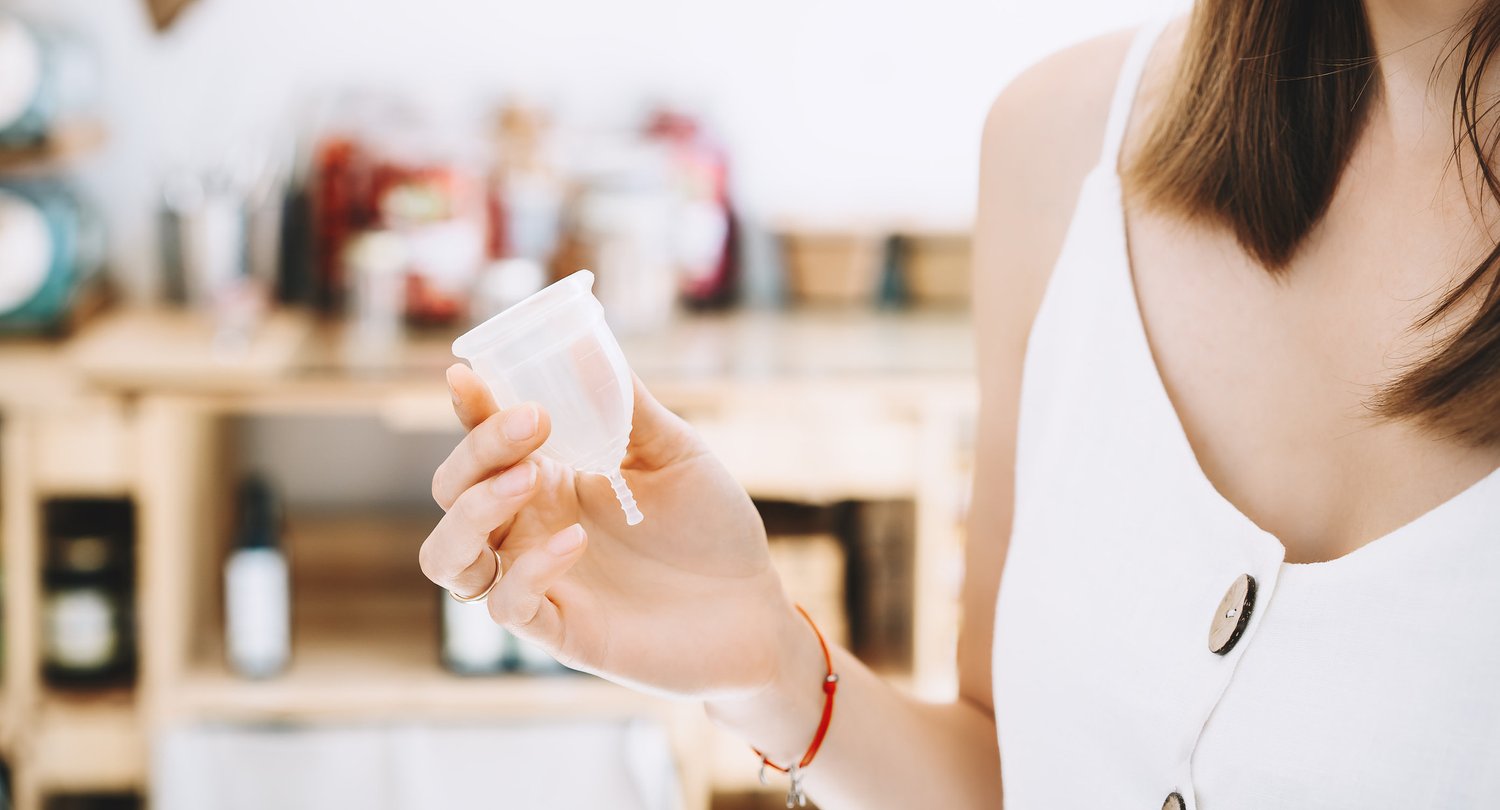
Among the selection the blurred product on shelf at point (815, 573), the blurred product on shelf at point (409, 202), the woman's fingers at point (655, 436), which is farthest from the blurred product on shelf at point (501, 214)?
the woman's fingers at point (655, 436)

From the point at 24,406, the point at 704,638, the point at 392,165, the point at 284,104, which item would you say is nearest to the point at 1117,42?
the point at 704,638

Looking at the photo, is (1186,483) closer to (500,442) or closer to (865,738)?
(865,738)

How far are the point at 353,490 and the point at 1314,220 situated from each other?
1799 mm

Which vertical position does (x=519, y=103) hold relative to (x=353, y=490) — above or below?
above

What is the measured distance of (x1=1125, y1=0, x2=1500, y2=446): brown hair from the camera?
2.45 feet

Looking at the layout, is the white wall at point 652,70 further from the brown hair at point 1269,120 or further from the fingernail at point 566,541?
the fingernail at point 566,541

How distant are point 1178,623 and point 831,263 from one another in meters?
1.55

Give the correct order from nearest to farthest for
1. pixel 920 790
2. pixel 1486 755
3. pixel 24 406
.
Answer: pixel 1486 755, pixel 920 790, pixel 24 406

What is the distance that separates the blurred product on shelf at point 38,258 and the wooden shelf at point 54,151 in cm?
4

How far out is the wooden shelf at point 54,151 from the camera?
1874 mm

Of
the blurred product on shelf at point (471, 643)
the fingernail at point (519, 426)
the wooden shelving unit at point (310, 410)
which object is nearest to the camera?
the fingernail at point (519, 426)

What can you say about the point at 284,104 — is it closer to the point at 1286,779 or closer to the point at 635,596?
the point at 635,596

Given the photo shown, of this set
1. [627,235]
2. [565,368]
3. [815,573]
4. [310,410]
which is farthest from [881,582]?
[565,368]

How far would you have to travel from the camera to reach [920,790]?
862 millimetres
